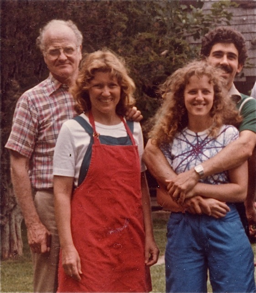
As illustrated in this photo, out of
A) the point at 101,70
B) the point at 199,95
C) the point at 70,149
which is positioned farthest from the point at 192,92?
the point at 70,149

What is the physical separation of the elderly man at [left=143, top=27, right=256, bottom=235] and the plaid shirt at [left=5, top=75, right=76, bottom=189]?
1.76ft

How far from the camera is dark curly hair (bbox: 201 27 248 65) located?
3.55m

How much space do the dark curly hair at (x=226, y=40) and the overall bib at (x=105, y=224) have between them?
35.9 inches

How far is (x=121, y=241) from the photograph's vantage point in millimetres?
3119

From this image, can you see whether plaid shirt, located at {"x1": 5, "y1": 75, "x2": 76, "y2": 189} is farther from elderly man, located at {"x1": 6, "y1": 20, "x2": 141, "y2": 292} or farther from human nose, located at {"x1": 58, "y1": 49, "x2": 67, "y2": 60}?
human nose, located at {"x1": 58, "y1": 49, "x2": 67, "y2": 60}

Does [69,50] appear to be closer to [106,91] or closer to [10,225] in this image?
[106,91]

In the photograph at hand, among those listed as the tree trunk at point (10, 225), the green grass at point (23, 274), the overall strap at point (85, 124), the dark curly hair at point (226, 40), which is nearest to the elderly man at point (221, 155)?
the dark curly hair at point (226, 40)

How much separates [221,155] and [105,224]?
2.25ft

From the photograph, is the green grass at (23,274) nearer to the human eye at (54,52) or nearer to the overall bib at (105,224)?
the overall bib at (105,224)

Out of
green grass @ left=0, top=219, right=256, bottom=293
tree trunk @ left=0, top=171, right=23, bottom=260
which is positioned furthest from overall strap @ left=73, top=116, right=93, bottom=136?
tree trunk @ left=0, top=171, right=23, bottom=260

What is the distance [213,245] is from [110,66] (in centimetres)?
106

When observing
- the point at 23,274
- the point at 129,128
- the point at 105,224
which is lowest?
the point at 23,274

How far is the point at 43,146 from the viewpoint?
3.42 m

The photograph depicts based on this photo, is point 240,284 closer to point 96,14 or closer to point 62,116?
point 62,116
